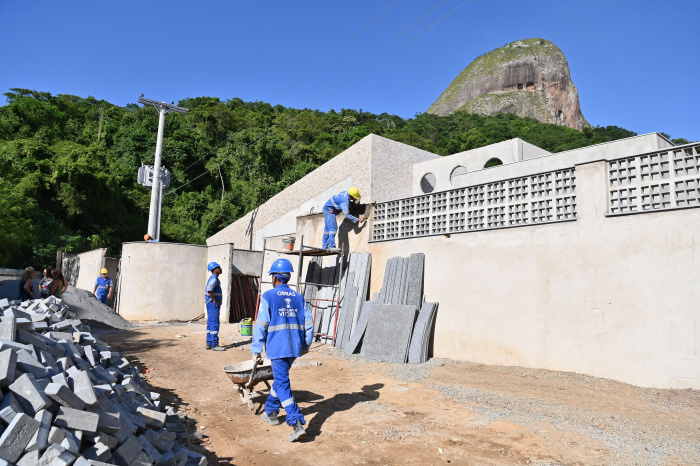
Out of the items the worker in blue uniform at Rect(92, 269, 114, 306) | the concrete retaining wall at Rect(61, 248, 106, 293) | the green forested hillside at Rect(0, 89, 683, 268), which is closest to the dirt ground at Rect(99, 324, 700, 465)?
the worker in blue uniform at Rect(92, 269, 114, 306)

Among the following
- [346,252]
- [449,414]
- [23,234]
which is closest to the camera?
[449,414]

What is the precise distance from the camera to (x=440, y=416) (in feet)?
18.5

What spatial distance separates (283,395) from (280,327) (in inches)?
27.9

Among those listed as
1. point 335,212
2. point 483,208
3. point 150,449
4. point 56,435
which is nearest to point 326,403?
point 150,449

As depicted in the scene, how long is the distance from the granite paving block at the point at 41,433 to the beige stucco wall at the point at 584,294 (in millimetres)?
7027

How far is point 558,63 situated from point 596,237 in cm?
9905

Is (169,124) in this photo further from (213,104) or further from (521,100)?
(521,100)

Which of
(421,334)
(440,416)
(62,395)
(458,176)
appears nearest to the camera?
(62,395)

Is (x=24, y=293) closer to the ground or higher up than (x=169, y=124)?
closer to the ground

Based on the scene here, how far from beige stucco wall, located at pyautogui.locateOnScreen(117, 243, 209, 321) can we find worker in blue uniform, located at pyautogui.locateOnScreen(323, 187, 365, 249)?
255 inches

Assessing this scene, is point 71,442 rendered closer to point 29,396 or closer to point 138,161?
point 29,396

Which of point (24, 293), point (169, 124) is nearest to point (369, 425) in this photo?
point (24, 293)

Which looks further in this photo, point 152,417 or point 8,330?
point 152,417

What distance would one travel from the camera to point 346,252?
11781 mm
